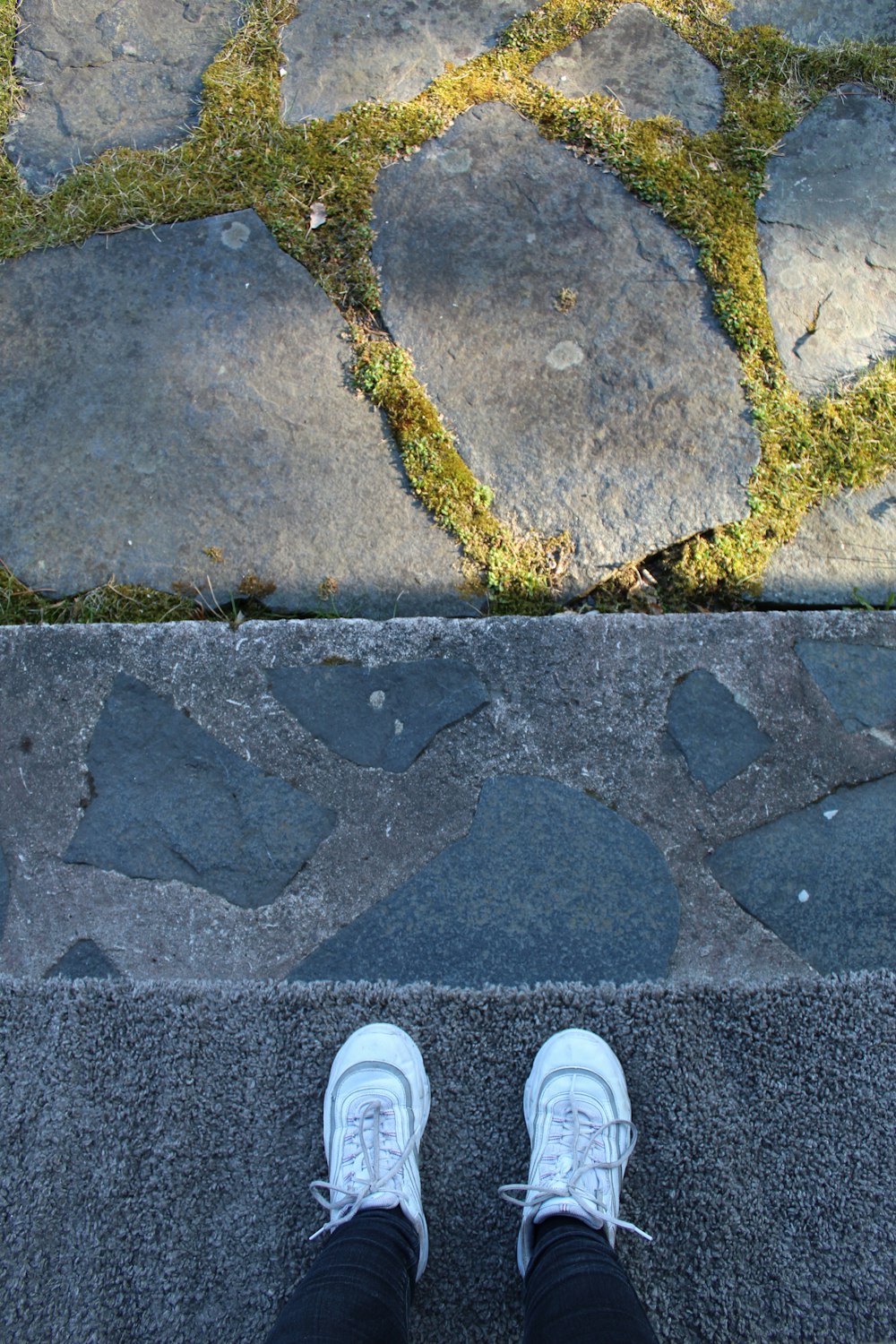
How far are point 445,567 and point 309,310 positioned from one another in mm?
723

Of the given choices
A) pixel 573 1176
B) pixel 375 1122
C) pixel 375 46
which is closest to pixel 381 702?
pixel 375 1122

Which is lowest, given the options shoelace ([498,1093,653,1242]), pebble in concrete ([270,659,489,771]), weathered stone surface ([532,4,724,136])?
shoelace ([498,1093,653,1242])

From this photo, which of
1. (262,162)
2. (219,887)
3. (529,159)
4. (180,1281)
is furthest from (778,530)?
(180,1281)

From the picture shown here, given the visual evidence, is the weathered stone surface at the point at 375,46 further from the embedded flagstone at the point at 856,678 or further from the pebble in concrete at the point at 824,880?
the pebble in concrete at the point at 824,880

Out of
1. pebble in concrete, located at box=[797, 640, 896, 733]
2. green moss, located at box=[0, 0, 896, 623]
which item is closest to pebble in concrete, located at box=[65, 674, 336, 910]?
green moss, located at box=[0, 0, 896, 623]

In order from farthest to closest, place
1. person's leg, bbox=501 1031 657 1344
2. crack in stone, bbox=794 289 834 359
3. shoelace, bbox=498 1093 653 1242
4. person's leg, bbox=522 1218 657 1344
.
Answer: crack in stone, bbox=794 289 834 359, shoelace, bbox=498 1093 653 1242, person's leg, bbox=501 1031 657 1344, person's leg, bbox=522 1218 657 1344

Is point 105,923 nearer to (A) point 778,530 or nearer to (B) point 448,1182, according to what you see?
(B) point 448,1182

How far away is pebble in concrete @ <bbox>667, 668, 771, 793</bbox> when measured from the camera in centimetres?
161

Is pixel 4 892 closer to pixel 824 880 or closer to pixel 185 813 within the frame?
pixel 185 813

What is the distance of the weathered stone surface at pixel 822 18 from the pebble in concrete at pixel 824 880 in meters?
2.07

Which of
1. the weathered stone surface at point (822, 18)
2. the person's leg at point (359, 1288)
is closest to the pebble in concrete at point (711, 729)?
the person's leg at point (359, 1288)

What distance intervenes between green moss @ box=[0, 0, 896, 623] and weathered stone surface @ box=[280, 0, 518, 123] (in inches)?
1.8

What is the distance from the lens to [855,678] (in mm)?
1661

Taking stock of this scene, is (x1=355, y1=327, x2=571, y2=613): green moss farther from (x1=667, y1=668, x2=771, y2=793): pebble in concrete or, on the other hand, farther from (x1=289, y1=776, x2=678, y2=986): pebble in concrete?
(x1=289, y1=776, x2=678, y2=986): pebble in concrete
